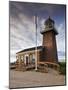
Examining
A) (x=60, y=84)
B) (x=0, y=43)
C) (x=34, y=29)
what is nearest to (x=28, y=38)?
(x=34, y=29)

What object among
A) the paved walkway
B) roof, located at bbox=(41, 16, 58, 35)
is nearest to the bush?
the paved walkway

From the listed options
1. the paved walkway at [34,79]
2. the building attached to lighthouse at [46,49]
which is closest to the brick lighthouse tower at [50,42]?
the building attached to lighthouse at [46,49]

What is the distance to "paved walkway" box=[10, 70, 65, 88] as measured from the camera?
2.38 m

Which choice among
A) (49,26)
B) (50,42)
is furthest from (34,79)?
(49,26)

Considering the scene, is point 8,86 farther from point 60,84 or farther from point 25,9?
point 25,9

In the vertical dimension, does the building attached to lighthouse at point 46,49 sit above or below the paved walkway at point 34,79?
above

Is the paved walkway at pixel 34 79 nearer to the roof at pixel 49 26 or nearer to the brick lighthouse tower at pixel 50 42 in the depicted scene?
the brick lighthouse tower at pixel 50 42

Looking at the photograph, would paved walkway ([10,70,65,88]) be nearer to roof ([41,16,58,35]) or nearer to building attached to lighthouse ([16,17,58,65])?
building attached to lighthouse ([16,17,58,65])

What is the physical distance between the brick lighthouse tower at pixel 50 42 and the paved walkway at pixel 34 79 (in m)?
0.19

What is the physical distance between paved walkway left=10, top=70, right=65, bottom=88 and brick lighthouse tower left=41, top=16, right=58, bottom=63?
186mm

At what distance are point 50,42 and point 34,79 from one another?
50cm

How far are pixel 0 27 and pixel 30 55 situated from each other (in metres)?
0.49

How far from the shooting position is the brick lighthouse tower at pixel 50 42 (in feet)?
8.18

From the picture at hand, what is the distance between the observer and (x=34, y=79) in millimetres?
2439
